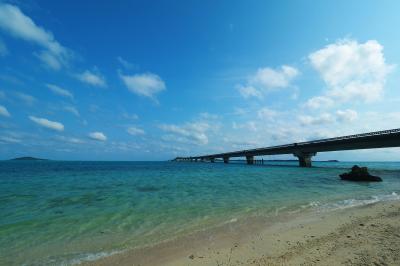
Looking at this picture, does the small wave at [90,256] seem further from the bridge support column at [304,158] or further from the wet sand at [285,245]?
the bridge support column at [304,158]

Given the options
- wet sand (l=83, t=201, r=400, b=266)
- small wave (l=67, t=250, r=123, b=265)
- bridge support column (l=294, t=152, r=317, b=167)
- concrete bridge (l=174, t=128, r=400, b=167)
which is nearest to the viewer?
wet sand (l=83, t=201, r=400, b=266)

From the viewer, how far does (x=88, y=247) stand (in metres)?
7.15

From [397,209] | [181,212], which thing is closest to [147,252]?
[181,212]

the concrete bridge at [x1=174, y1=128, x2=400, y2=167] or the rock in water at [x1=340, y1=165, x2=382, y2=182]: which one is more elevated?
the concrete bridge at [x1=174, y1=128, x2=400, y2=167]

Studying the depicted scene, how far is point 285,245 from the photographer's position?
677 cm

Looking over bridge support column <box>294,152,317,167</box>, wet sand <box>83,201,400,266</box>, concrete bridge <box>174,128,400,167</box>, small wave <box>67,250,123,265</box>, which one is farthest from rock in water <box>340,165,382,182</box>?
bridge support column <box>294,152,317,167</box>

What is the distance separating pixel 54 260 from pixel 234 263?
4722 mm

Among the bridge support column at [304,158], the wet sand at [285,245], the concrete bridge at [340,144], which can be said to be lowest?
the wet sand at [285,245]

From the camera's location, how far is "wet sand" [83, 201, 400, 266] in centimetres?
578

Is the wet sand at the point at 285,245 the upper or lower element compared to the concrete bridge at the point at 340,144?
lower

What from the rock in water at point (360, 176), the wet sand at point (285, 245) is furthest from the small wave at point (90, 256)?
the rock in water at point (360, 176)

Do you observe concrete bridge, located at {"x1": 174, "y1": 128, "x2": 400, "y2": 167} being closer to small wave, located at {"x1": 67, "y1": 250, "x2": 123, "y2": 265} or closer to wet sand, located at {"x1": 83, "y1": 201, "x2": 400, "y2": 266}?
wet sand, located at {"x1": 83, "y1": 201, "x2": 400, "y2": 266}

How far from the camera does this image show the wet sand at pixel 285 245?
5777 mm

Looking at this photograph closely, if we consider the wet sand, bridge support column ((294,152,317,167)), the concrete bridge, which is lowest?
the wet sand
